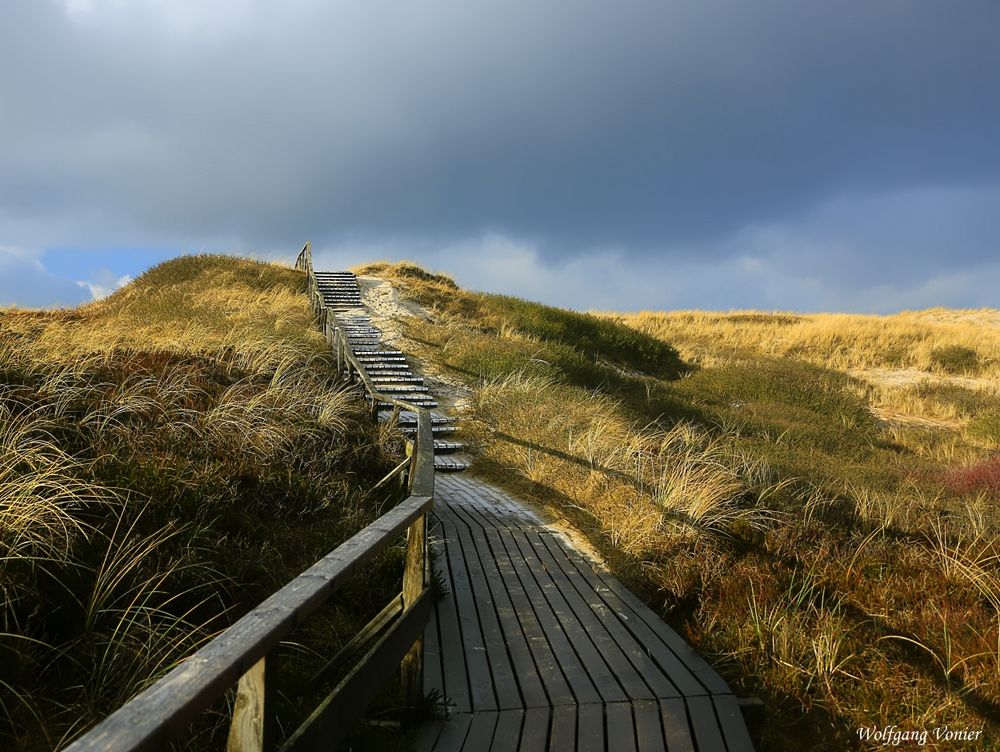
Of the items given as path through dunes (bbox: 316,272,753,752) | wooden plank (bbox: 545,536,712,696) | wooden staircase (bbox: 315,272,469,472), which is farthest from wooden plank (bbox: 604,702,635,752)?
wooden staircase (bbox: 315,272,469,472)

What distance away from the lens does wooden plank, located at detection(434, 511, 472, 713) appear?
11.5 ft

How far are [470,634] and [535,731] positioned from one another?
1.14 m

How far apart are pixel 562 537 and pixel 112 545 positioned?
416cm

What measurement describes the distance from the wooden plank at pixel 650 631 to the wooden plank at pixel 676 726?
150mm

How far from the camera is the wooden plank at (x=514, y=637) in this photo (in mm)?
3562

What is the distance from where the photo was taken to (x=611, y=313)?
34.4 meters

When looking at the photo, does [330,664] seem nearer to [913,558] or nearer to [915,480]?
[913,558]

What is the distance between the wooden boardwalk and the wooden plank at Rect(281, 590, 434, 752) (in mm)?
556

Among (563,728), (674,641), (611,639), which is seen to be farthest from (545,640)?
(563,728)

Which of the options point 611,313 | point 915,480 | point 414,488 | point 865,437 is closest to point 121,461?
point 414,488

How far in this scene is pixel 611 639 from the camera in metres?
4.25

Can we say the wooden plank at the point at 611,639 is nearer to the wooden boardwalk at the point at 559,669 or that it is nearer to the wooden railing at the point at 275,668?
the wooden boardwalk at the point at 559,669

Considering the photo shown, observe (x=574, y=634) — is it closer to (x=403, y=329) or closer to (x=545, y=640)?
(x=545, y=640)

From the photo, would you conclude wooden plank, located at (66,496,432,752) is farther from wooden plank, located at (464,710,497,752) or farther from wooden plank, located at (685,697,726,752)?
wooden plank, located at (685,697,726,752)
